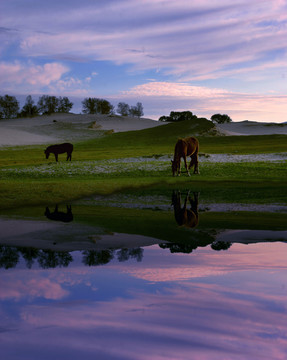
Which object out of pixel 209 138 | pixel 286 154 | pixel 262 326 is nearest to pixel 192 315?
pixel 262 326

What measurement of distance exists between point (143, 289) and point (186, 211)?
28.8ft

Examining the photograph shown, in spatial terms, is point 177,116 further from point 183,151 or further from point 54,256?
point 54,256

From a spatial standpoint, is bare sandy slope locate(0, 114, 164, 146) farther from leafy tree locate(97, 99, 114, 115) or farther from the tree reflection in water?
the tree reflection in water

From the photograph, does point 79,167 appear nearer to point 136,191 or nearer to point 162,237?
point 136,191

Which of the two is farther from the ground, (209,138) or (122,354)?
(209,138)

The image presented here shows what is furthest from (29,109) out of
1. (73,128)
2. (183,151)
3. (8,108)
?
(183,151)

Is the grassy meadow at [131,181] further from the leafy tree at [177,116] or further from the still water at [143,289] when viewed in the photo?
the leafy tree at [177,116]

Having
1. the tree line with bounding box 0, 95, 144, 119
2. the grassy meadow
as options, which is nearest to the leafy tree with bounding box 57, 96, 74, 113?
the tree line with bounding box 0, 95, 144, 119

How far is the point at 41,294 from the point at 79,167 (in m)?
25.9

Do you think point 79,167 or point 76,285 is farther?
point 79,167

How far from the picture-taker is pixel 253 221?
1373 cm

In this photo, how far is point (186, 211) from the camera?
16094 mm

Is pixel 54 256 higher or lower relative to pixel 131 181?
lower

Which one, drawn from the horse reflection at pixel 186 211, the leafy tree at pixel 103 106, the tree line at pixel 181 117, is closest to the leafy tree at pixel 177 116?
the tree line at pixel 181 117
